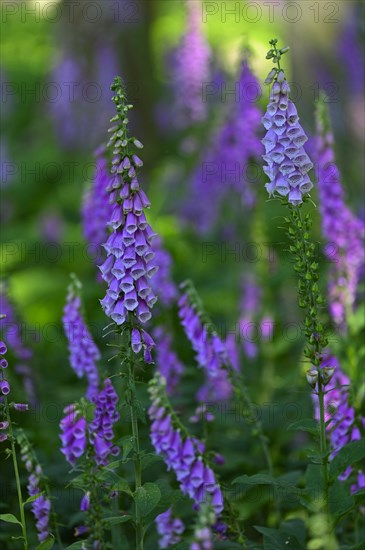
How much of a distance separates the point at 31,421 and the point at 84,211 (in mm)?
1340

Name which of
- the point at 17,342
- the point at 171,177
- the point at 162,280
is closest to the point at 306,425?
the point at 162,280

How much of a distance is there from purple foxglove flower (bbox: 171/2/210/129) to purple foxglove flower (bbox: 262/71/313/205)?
5.61m

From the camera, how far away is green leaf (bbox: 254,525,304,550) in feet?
11.2

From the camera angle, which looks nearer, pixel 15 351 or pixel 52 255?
pixel 15 351

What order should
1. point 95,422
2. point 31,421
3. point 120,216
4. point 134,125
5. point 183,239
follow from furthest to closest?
point 134,125 → point 183,239 → point 31,421 → point 95,422 → point 120,216

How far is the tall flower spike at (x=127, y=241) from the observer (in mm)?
3127

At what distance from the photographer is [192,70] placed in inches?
343

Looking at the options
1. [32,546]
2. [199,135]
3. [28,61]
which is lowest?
[32,546]

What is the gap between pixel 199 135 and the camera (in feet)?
31.1

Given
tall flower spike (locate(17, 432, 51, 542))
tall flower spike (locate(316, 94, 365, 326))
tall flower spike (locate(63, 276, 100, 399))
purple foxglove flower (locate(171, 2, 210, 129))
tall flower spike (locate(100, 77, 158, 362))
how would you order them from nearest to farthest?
tall flower spike (locate(100, 77, 158, 362)), tall flower spike (locate(17, 432, 51, 542)), tall flower spike (locate(63, 276, 100, 399)), tall flower spike (locate(316, 94, 365, 326)), purple foxglove flower (locate(171, 2, 210, 129))

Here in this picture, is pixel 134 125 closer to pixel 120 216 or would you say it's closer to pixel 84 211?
pixel 84 211

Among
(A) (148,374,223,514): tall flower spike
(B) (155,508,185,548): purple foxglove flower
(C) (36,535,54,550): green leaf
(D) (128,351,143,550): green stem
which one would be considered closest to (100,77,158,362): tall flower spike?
(D) (128,351,143,550): green stem

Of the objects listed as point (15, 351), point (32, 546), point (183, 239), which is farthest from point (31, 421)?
point (183, 239)

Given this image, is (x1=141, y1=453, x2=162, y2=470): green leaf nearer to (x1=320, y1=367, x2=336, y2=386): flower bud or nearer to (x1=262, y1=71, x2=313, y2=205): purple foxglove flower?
(x1=320, y1=367, x2=336, y2=386): flower bud
